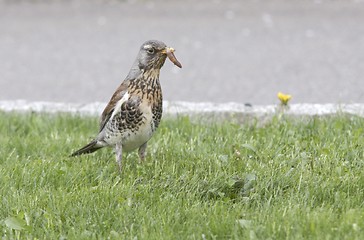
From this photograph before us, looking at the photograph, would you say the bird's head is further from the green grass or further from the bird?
the green grass

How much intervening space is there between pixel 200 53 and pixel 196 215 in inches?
195

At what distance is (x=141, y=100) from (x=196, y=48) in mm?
4409

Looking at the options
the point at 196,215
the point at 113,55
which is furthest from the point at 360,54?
the point at 196,215

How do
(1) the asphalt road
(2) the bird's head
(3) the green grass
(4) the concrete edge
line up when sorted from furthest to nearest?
(1) the asphalt road < (4) the concrete edge < (2) the bird's head < (3) the green grass

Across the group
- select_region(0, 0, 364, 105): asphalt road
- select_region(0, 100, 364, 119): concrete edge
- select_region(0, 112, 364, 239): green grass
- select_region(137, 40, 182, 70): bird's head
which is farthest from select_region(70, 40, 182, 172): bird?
select_region(0, 0, 364, 105): asphalt road

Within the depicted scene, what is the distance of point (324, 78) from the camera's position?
26.3 ft

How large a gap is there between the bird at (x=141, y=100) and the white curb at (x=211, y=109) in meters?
1.41

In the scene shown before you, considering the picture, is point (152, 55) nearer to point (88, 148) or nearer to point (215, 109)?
point (88, 148)

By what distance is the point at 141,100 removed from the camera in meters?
5.00

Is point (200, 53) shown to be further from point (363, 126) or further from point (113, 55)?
point (363, 126)

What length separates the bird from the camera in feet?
16.4

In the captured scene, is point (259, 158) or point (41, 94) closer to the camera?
point (259, 158)

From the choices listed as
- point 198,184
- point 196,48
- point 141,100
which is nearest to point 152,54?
point 141,100

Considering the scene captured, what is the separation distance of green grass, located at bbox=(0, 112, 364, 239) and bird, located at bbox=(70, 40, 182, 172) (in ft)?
0.75
